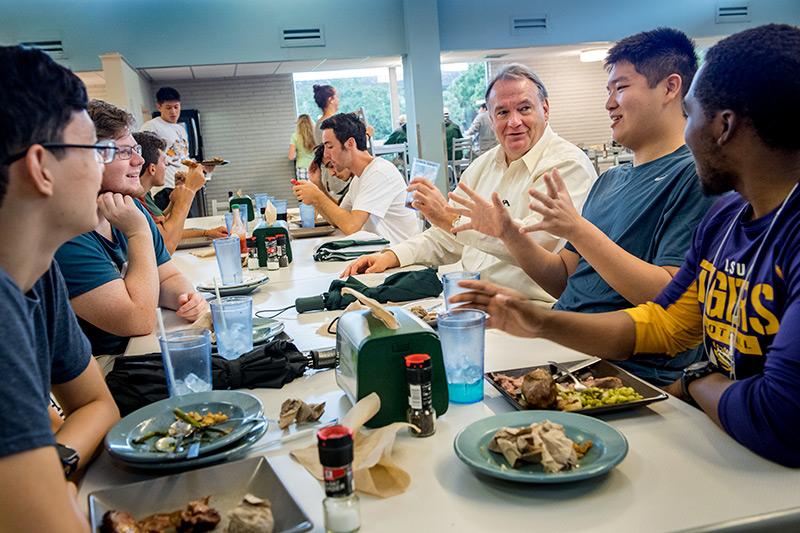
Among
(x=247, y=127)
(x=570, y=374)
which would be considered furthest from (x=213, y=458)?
(x=247, y=127)

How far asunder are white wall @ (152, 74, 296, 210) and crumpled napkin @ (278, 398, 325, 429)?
1076cm

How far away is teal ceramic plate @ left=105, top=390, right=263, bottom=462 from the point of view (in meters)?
1.18

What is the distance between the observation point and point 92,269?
191 cm

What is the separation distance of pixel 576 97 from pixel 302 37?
628 cm

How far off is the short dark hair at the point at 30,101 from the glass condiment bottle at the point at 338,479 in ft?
1.91

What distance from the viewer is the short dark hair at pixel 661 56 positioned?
208 cm

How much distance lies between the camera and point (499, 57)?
37.0 ft

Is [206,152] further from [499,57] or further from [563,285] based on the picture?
[563,285]

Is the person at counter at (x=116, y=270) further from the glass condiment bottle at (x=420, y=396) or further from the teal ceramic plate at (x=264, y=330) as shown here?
the glass condiment bottle at (x=420, y=396)

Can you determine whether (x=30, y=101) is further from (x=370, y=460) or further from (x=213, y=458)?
(x=370, y=460)

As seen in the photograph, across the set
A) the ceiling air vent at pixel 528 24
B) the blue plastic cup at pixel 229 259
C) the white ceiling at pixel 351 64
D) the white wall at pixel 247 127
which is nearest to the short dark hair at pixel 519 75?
the blue plastic cup at pixel 229 259

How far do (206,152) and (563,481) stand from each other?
1148 centimetres

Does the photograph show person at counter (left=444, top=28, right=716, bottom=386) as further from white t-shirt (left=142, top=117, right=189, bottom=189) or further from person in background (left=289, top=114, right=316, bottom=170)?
person in background (left=289, top=114, right=316, bottom=170)

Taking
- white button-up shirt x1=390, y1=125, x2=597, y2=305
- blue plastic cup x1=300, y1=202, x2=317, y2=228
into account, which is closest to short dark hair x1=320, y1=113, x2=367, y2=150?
blue plastic cup x1=300, y1=202, x2=317, y2=228
